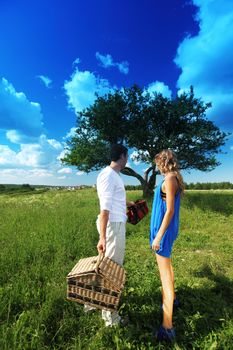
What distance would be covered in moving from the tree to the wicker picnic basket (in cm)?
1594

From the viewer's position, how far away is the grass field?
11.0 feet

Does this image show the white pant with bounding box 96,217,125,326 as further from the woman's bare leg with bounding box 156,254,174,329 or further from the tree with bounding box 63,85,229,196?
the tree with bounding box 63,85,229,196

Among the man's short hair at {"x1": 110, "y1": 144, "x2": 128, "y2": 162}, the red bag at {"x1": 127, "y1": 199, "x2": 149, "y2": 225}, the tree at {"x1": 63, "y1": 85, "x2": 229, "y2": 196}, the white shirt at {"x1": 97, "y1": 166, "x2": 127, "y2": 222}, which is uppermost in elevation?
the tree at {"x1": 63, "y1": 85, "x2": 229, "y2": 196}

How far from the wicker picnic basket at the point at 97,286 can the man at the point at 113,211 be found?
1.25 feet

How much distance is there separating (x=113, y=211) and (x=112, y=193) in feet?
0.89

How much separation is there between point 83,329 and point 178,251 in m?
4.79

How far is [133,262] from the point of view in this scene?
6.47 meters

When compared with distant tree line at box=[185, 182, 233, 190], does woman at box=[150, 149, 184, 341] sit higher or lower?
lower

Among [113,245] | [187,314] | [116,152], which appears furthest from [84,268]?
[187,314]

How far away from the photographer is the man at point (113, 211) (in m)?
3.46

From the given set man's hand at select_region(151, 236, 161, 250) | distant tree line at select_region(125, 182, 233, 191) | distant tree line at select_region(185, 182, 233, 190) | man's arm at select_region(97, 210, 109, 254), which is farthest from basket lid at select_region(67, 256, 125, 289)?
distant tree line at select_region(185, 182, 233, 190)

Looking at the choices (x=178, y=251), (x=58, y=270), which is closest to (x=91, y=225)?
(x=178, y=251)

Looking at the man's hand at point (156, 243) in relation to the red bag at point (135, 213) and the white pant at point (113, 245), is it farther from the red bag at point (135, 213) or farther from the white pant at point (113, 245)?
the red bag at point (135, 213)

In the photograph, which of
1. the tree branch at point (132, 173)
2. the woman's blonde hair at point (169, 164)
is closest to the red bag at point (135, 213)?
the woman's blonde hair at point (169, 164)
